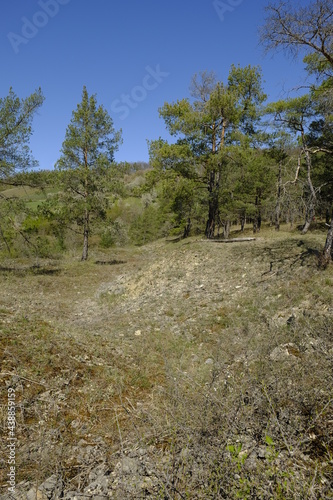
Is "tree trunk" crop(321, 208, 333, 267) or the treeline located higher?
the treeline

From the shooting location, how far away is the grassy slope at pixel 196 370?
110 inches

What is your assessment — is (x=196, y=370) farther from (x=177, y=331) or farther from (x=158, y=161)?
(x=158, y=161)

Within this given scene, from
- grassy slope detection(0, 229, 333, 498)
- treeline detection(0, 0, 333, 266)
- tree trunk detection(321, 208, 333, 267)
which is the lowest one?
grassy slope detection(0, 229, 333, 498)

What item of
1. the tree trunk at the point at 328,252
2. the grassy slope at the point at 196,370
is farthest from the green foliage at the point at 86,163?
the tree trunk at the point at 328,252

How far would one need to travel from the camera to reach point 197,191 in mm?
18672

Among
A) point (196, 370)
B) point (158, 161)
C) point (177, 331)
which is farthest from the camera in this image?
point (158, 161)

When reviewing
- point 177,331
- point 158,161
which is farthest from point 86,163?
point 177,331

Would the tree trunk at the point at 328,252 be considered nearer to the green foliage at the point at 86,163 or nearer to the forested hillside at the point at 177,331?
the forested hillside at the point at 177,331

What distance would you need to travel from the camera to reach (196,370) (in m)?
5.77

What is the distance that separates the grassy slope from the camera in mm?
2789

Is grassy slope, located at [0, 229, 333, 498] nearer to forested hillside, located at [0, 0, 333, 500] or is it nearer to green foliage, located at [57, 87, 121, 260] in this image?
forested hillside, located at [0, 0, 333, 500]

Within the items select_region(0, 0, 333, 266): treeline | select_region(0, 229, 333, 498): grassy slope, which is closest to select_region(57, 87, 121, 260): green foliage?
select_region(0, 0, 333, 266): treeline

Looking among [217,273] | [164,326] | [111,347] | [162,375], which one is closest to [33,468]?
[162,375]

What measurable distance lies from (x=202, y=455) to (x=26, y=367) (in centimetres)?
358
